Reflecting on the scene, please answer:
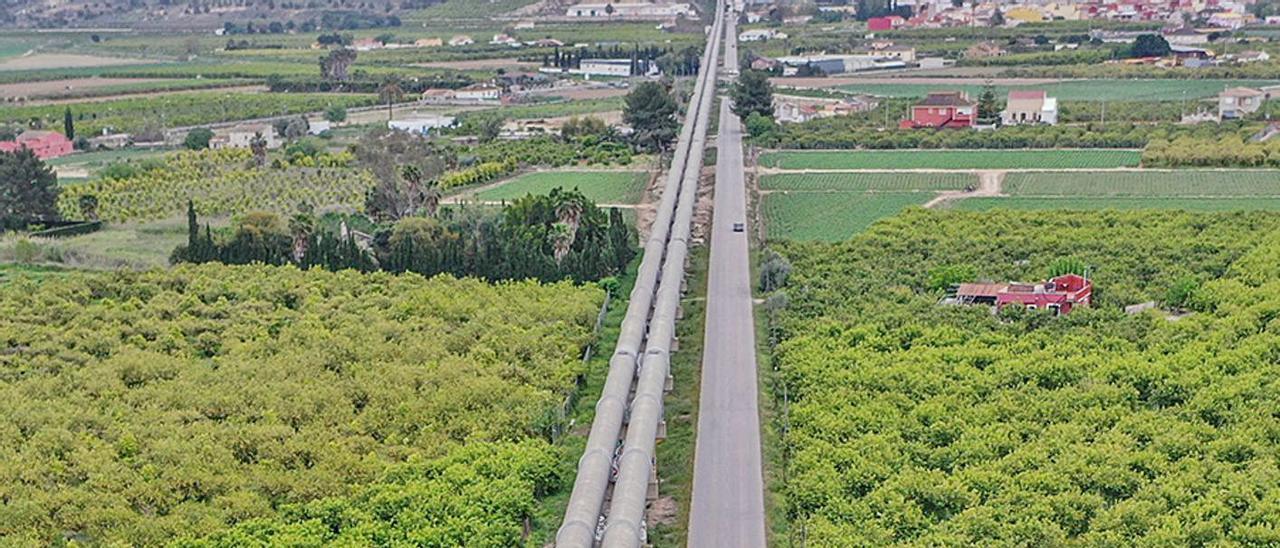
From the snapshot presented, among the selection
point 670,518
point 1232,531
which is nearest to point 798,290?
point 670,518

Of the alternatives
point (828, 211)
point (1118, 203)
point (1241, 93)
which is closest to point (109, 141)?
point (828, 211)

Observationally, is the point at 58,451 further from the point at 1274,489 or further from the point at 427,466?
the point at 1274,489

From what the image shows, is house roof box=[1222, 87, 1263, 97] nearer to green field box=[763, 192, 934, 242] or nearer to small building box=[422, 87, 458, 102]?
green field box=[763, 192, 934, 242]

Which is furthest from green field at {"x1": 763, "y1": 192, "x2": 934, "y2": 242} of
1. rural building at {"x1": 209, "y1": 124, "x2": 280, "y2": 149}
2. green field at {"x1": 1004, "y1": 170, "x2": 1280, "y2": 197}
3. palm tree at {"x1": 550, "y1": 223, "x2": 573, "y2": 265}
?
rural building at {"x1": 209, "y1": 124, "x2": 280, "y2": 149}

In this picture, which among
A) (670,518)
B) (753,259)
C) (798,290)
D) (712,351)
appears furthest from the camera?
(753,259)

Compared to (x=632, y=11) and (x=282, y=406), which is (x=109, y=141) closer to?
(x=282, y=406)

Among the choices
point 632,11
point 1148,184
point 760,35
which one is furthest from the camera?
point 632,11
